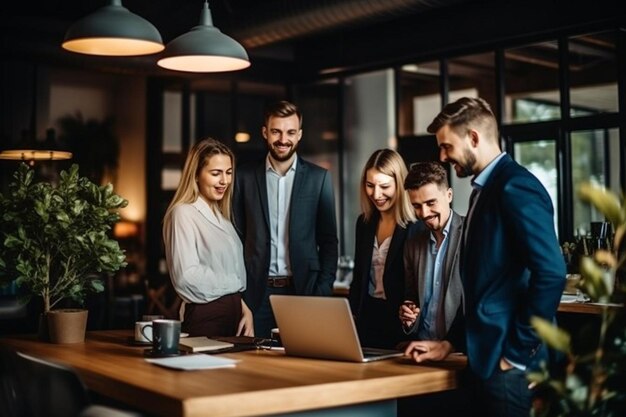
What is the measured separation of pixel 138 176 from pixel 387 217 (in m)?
9.72

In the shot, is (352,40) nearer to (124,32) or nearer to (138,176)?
(124,32)

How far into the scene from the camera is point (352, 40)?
8398 mm

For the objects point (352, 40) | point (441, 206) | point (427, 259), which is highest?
point (352, 40)

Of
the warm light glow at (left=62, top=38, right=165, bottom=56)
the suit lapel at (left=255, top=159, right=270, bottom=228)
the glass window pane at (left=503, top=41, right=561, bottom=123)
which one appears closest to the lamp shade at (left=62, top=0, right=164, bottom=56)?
the warm light glow at (left=62, top=38, right=165, bottom=56)

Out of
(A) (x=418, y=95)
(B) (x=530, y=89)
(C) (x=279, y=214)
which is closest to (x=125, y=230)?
(A) (x=418, y=95)

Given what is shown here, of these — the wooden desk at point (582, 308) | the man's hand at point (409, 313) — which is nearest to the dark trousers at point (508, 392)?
the man's hand at point (409, 313)

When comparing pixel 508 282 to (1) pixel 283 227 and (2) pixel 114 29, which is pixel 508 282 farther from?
(1) pixel 283 227

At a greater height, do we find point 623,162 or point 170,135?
point 170,135

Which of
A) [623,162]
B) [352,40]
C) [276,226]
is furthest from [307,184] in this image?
[352,40]

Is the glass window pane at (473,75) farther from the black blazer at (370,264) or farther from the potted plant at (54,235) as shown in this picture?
the potted plant at (54,235)

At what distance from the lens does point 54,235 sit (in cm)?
346

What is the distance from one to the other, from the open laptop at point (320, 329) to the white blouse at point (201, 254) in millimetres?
826

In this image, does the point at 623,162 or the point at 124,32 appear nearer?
the point at 124,32

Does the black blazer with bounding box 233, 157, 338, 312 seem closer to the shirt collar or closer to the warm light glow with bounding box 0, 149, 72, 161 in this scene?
the shirt collar
